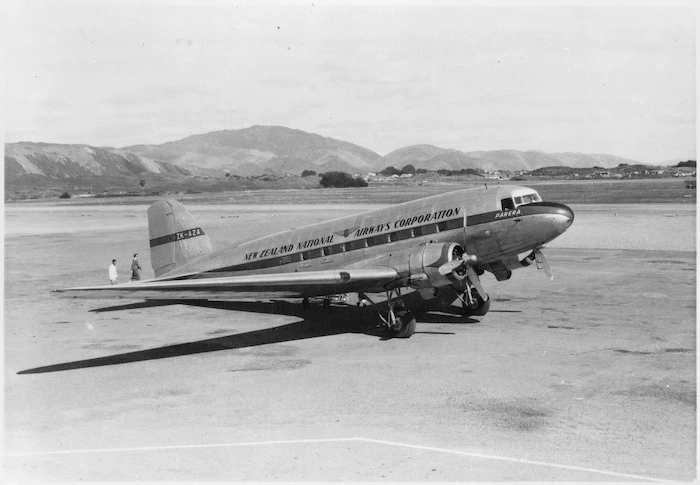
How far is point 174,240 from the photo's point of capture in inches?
986

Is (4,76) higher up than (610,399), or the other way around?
(4,76)

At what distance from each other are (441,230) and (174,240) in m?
10.9

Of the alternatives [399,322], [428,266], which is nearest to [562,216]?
[428,266]

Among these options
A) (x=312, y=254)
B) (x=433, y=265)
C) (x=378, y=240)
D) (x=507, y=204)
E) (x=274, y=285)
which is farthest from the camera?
(x=312, y=254)

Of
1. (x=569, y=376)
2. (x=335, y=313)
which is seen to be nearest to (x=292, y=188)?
(x=335, y=313)

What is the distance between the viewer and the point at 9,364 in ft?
56.8

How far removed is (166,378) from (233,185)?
4875 inches

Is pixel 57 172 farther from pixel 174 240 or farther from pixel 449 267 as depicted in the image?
pixel 449 267

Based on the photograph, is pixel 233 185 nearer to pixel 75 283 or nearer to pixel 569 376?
pixel 75 283

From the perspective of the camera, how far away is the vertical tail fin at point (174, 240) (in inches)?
984

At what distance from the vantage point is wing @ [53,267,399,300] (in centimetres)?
1673

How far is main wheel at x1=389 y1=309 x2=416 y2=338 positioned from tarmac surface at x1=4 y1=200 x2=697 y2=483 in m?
0.42

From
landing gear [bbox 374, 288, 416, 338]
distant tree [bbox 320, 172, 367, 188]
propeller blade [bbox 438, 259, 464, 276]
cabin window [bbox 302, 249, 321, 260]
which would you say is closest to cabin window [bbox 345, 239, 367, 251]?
cabin window [bbox 302, 249, 321, 260]

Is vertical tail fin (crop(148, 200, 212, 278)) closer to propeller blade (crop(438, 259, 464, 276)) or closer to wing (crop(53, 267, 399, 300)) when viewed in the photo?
wing (crop(53, 267, 399, 300))
